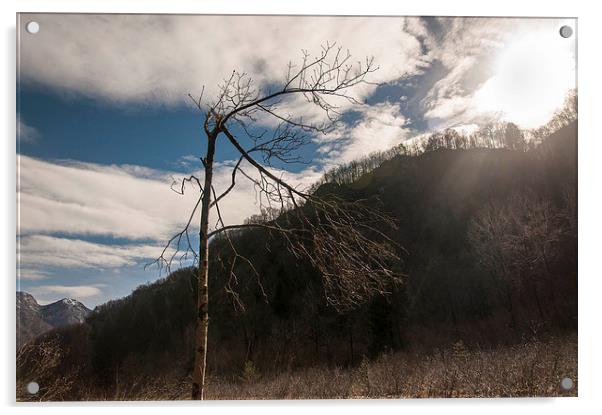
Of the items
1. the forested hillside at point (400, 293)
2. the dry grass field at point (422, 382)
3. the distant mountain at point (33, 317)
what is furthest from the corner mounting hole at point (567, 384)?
the distant mountain at point (33, 317)

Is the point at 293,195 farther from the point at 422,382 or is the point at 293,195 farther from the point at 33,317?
the point at 33,317

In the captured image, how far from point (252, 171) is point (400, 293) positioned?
2353mm

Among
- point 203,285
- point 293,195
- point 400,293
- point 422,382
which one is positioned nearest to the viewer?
point 203,285

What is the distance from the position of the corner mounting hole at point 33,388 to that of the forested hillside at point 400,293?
6 centimetres

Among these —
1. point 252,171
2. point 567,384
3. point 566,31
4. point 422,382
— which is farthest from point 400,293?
point 566,31

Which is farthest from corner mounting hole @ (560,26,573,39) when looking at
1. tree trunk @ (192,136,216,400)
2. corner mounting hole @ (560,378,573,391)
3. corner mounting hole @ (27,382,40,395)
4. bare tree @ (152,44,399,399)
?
corner mounting hole @ (27,382,40,395)

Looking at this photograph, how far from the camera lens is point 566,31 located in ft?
13.3

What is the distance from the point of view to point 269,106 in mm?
3986

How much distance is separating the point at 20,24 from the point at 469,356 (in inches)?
238

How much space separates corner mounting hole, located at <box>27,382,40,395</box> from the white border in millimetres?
136

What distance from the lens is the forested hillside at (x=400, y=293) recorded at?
3.96 metres

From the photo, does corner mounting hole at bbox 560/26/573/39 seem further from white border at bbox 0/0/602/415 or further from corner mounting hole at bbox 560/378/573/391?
corner mounting hole at bbox 560/378/573/391

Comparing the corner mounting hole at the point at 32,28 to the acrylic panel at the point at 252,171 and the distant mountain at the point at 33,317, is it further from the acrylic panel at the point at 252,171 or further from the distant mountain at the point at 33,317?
the distant mountain at the point at 33,317

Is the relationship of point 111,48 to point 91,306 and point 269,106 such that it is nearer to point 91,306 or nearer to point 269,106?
point 269,106
